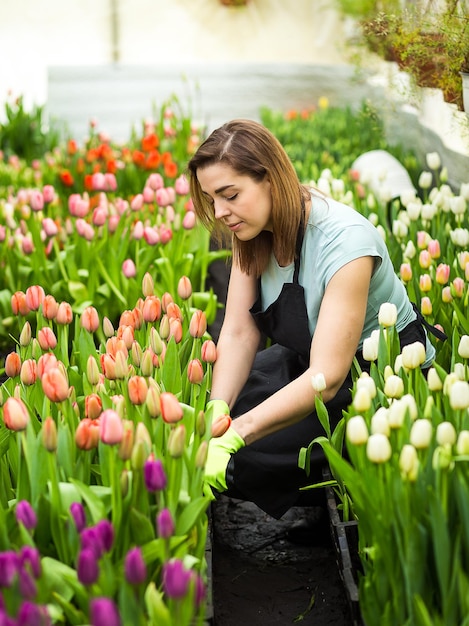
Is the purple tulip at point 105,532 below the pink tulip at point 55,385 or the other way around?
below

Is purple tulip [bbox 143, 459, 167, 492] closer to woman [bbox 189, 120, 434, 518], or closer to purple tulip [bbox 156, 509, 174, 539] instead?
purple tulip [bbox 156, 509, 174, 539]

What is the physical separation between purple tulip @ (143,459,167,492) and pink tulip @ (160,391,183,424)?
14 cm

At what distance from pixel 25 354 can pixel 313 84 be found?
6190 millimetres

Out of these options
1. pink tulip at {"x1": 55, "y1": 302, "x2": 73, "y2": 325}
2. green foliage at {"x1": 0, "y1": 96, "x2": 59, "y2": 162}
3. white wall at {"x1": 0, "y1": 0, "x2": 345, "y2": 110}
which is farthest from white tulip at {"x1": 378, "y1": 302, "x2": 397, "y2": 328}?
white wall at {"x1": 0, "y1": 0, "x2": 345, "y2": 110}

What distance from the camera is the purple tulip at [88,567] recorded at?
1.18m

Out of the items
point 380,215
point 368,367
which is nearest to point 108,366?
point 368,367

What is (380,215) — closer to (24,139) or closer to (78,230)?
(78,230)

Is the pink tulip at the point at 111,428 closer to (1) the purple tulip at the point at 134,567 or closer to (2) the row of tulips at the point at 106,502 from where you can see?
(2) the row of tulips at the point at 106,502

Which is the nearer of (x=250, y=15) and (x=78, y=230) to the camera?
(x=78, y=230)

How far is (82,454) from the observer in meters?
1.54

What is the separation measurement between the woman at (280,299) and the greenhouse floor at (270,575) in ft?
0.50

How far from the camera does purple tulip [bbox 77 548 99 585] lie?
1.18 m

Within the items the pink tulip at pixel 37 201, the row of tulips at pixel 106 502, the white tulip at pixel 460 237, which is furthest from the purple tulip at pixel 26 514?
the pink tulip at pixel 37 201

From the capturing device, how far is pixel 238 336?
225cm
